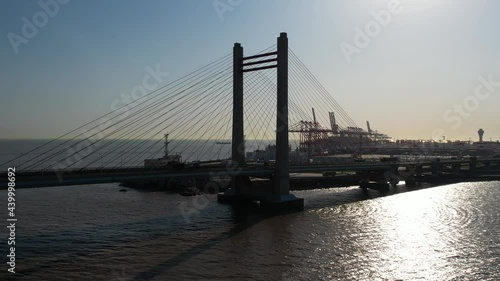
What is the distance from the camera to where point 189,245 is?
2219cm

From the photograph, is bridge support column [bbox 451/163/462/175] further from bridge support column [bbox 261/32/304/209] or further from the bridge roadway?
bridge support column [bbox 261/32/304/209]

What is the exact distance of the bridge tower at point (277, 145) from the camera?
35.2m

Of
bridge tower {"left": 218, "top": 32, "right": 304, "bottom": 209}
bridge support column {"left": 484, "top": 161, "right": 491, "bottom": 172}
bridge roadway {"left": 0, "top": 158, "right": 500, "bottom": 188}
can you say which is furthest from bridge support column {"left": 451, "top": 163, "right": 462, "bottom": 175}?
bridge tower {"left": 218, "top": 32, "right": 304, "bottom": 209}

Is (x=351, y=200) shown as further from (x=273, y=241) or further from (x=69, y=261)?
(x=69, y=261)

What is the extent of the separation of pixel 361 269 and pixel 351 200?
26645 millimetres

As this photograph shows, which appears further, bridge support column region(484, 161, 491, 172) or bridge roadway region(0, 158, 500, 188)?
bridge support column region(484, 161, 491, 172)

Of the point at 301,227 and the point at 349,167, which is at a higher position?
the point at 349,167

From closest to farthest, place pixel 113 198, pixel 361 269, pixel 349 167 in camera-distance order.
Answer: pixel 361 269
pixel 113 198
pixel 349 167

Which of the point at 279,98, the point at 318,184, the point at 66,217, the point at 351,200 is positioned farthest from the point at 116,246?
the point at 318,184

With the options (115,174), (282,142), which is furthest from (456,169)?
(115,174)

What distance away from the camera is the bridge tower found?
116 ft

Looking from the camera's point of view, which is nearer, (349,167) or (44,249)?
(44,249)

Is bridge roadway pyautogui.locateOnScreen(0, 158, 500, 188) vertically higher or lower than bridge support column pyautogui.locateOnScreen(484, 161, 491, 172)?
higher

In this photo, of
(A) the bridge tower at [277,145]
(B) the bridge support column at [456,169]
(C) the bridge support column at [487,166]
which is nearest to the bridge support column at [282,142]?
(A) the bridge tower at [277,145]
